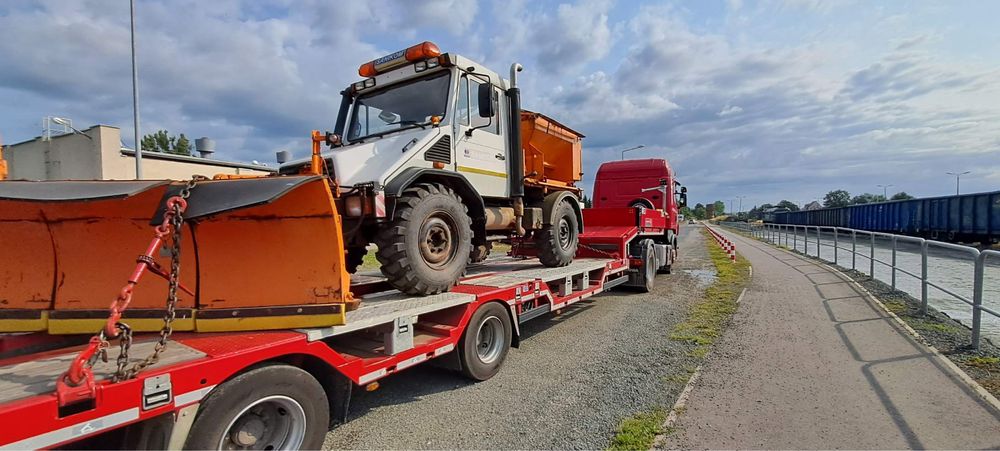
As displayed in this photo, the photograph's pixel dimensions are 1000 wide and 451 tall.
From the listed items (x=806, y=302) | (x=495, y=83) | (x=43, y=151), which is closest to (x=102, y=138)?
(x=43, y=151)

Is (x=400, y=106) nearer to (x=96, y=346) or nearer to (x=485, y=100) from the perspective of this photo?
(x=485, y=100)

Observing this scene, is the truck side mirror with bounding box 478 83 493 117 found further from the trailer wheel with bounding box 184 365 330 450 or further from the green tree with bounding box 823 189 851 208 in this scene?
the green tree with bounding box 823 189 851 208

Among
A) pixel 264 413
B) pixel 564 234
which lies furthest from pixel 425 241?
pixel 564 234

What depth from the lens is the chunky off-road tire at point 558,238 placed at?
701 cm

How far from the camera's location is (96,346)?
2.29 meters

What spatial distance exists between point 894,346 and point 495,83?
5615mm

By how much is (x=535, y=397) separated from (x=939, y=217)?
101ft

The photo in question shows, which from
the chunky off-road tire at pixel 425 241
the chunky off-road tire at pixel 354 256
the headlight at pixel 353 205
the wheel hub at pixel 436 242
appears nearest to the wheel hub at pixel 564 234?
the chunky off-road tire at pixel 425 241

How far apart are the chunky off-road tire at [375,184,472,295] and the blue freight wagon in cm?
2676

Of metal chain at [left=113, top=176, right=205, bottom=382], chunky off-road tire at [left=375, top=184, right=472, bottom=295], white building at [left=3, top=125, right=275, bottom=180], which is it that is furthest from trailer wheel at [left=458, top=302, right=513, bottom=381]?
white building at [left=3, top=125, right=275, bottom=180]

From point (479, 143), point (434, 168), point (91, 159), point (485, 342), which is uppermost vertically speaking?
point (91, 159)

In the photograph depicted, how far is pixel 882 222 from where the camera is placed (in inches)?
1215

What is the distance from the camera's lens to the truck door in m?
5.22

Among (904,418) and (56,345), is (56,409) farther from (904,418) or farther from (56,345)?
(904,418)
